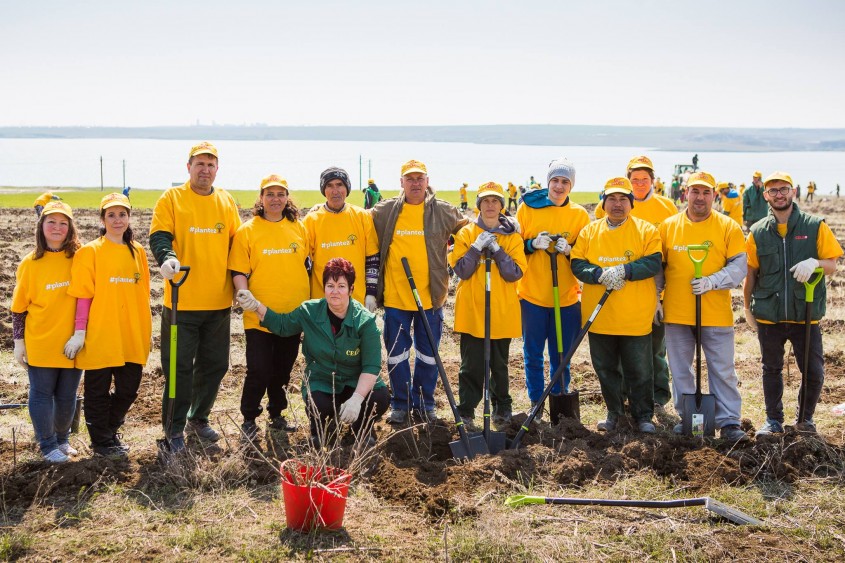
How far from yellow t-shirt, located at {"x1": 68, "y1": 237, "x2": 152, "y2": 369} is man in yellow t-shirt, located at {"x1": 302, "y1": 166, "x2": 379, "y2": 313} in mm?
1325

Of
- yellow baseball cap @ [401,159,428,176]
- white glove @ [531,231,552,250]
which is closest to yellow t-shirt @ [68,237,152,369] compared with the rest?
yellow baseball cap @ [401,159,428,176]

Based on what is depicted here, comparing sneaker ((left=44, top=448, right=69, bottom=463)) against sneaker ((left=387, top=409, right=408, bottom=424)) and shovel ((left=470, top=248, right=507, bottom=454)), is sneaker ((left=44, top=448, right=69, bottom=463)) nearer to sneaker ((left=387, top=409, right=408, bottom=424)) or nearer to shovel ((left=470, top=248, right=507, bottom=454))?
sneaker ((left=387, top=409, right=408, bottom=424))

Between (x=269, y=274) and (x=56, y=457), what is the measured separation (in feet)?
6.30

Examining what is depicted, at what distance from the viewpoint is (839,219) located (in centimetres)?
3005

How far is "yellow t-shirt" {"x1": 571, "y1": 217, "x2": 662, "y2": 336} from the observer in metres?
6.26

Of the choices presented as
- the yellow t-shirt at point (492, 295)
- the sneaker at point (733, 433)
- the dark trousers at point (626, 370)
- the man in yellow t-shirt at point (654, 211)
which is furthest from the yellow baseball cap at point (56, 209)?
the sneaker at point (733, 433)

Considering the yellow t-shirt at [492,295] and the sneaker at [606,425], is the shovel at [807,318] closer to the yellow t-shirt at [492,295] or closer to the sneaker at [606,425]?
the sneaker at [606,425]

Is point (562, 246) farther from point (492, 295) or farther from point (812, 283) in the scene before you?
point (812, 283)

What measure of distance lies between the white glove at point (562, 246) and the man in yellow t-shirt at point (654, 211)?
730mm

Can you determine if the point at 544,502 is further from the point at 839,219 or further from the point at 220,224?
the point at 839,219

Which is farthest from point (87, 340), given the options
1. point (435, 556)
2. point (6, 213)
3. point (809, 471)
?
point (6, 213)

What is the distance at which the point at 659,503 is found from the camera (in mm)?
4824

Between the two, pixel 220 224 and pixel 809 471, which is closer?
pixel 809 471

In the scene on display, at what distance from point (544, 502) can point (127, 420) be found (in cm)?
371
